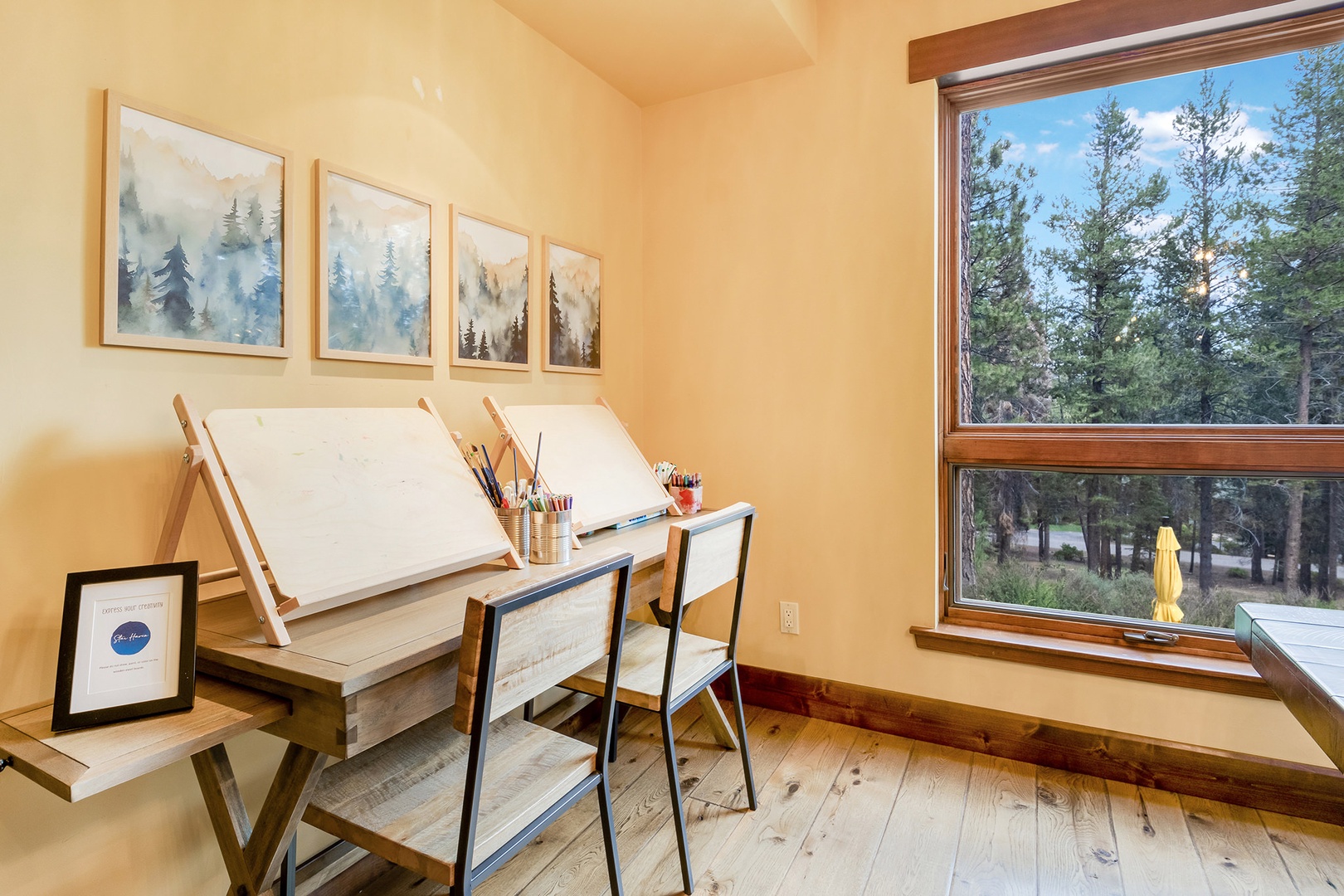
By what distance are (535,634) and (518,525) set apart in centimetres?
61

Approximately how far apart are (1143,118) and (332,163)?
2382mm

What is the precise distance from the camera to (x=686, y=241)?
2805 mm

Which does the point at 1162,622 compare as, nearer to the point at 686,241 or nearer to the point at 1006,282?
the point at 1006,282

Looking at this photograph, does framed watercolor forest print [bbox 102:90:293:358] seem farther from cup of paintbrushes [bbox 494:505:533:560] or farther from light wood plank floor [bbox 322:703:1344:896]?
light wood plank floor [bbox 322:703:1344:896]

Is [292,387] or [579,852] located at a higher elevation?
[292,387]

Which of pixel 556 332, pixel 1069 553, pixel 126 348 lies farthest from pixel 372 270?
pixel 1069 553

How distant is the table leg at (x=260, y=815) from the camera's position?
114 cm

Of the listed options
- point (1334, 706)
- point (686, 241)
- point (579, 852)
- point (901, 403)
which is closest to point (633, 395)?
point (686, 241)

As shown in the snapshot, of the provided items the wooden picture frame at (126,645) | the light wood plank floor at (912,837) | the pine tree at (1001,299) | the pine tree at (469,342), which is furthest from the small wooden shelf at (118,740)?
the pine tree at (1001,299)

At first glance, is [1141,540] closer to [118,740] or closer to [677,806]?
[677,806]

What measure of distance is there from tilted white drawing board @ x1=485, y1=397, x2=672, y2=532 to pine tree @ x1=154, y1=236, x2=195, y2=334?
0.73m

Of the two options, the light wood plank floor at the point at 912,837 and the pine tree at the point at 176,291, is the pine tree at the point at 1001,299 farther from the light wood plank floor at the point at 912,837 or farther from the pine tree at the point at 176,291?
the pine tree at the point at 176,291

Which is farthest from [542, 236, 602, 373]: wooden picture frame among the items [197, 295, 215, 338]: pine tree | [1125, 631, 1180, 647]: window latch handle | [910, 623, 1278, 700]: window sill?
[1125, 631, 1180, 647]: window latch handle

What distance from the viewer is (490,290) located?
2129mm
